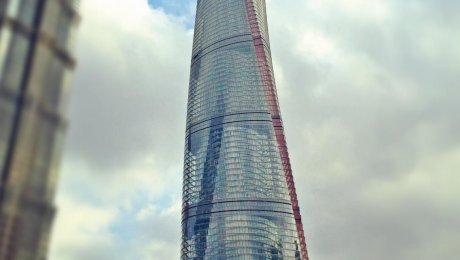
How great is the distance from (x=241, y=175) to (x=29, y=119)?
141 meters

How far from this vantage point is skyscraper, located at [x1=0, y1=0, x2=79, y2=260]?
40969 millimetres

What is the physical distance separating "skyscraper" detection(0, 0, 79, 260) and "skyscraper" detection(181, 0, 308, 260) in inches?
5271

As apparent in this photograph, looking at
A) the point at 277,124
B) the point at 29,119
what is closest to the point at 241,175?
the point at 277,124

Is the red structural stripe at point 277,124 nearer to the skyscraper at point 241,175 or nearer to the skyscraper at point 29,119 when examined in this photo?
the skyscraper at point 241,175

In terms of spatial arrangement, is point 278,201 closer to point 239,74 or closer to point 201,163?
point 201,163

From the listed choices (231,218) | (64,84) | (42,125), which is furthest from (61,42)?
(231,218)

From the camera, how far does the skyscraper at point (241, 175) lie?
576 ft

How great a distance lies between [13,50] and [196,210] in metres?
145

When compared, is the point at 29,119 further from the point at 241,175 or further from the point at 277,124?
the point at 277,124

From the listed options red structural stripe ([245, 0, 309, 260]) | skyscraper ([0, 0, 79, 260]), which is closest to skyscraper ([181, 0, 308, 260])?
red structural stripe ([245, 0, 309, 260])

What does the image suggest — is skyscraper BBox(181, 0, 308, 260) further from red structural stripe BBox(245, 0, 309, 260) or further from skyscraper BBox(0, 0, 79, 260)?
skyscraper BBox(0, 0, 79, 260)

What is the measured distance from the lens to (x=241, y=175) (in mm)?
181500

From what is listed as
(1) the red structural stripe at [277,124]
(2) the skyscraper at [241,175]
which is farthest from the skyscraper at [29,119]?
(1) the red structural stripe at [277,124]

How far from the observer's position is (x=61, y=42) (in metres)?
50.2
